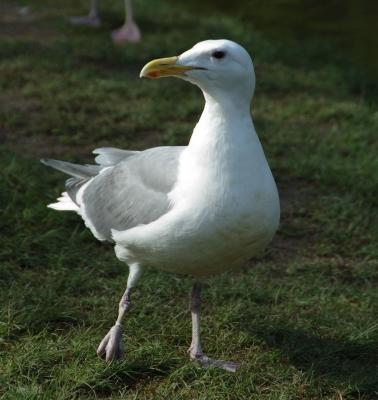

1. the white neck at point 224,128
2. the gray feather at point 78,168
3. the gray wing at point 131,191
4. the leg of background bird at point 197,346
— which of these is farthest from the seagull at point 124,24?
the white neck at point 224,128

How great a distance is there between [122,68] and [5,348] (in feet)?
14.4

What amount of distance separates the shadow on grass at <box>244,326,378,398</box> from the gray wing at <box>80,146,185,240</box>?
883 mm

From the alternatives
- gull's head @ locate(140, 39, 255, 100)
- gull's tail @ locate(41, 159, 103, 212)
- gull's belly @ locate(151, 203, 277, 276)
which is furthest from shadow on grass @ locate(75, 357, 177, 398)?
gull's head @ locate(140, 39, 255, 100)

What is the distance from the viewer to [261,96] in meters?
7.15

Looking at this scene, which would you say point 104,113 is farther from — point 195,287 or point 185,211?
point 185,211

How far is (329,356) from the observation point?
145 inches

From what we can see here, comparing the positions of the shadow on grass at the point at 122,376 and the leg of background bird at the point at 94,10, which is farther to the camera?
the leg of background bird at the point at 94,10

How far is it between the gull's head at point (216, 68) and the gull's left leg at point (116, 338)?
2.99 feet

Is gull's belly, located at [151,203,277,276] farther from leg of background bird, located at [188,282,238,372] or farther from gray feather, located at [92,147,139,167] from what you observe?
gray feather, located at [92,147,139,167]

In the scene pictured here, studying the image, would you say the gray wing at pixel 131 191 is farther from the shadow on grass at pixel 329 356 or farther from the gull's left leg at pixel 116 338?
the shadow on grass at pixel 329 356

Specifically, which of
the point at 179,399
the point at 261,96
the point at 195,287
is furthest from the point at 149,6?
the point at 179,399

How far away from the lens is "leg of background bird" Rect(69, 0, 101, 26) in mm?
8633

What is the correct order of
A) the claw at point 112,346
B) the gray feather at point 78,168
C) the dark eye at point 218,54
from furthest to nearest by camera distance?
the gray feather at point 78,168 → the claw at point 112,346 → the dark eye at point 218,54

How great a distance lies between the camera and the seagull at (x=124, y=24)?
8.17 m
